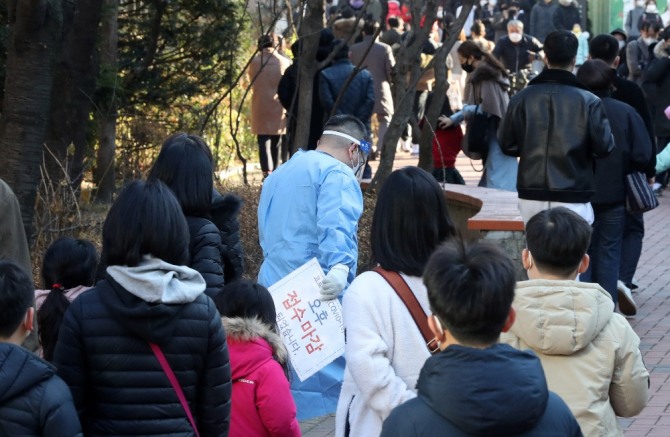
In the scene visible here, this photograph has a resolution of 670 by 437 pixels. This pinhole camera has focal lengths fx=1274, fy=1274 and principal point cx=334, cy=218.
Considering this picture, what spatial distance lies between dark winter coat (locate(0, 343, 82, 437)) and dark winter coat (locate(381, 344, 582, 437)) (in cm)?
103

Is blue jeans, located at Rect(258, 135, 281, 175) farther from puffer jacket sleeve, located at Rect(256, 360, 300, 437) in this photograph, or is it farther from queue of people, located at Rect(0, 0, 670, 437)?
puffer jacket sleeve, located at Rect(256, 360, 300, 437)

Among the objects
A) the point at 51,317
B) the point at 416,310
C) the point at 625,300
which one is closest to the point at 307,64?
the point at 625,300

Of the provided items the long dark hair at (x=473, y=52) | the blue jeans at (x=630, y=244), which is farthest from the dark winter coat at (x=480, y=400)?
the long dark hair at (x=473, y=52)

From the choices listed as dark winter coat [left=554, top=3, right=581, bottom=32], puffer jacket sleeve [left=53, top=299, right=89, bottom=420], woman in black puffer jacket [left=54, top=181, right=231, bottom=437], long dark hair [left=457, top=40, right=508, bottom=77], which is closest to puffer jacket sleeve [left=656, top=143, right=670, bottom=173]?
long dark hair [left=457, top=40, right=508, bottom=77]

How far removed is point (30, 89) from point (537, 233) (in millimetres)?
3906

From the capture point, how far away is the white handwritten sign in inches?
232

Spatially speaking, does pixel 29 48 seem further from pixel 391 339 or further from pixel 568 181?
pixel 391 339

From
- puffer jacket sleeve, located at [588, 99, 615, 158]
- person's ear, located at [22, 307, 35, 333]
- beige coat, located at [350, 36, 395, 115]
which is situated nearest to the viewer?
person's ear, located at [22, 307, 35, 333]

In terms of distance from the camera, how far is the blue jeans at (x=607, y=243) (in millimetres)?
8141

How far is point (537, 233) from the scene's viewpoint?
4.14 m

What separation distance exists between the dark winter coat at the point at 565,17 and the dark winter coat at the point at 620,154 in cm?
1995

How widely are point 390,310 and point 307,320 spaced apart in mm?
2108

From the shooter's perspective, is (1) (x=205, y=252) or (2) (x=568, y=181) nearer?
(1) (x=205, y=252)

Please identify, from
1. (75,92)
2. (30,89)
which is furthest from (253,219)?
(30,89)
